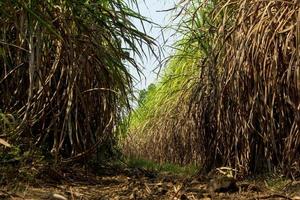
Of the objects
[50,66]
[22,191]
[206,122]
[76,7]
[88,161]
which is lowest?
[22,191]

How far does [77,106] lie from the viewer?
380cm

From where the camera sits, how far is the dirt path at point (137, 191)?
2.72 meters

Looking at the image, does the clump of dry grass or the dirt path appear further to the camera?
the clump of dry grass

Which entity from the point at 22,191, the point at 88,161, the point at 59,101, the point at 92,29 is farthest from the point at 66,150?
the point at 22,191

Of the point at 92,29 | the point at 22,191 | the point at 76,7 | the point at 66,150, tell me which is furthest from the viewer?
the point at 66,150

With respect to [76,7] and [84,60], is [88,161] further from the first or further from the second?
[76,7]

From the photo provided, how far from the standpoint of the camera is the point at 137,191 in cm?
308

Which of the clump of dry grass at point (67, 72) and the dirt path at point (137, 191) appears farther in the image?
the clump of dry grass at point (67, 72)

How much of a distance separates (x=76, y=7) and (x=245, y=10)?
114 cm

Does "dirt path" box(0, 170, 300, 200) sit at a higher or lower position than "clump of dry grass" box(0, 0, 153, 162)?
lower

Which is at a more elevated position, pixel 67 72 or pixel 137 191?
pixel 67 72

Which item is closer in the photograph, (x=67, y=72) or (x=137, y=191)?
(x=137, y=191)

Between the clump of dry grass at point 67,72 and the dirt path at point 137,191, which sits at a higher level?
the clump of dry grass at point 67,72

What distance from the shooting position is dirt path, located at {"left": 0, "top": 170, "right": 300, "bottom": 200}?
2722mm
